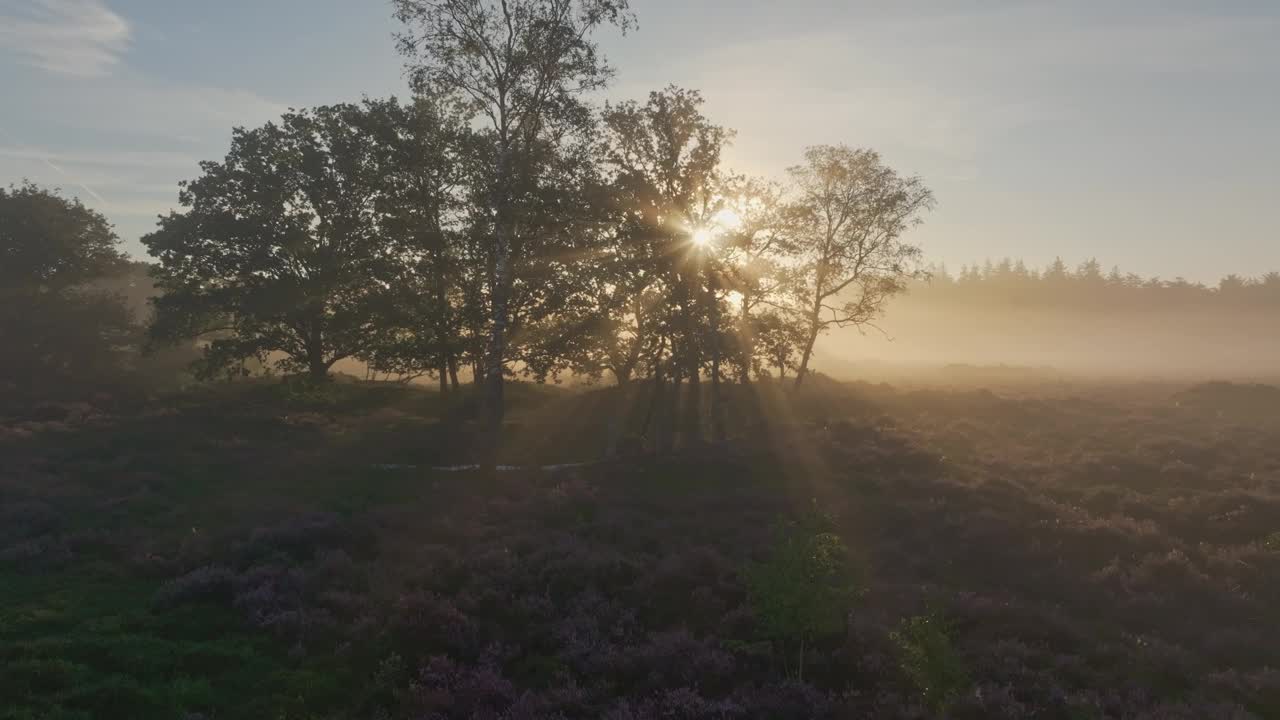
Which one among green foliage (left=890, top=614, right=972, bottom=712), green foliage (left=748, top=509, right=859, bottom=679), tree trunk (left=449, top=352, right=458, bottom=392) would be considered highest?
tree trunk (left=449, top=352, right=458, bottom=392)

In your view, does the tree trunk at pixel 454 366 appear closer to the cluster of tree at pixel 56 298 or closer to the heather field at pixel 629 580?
the heather field at pixel 629 580

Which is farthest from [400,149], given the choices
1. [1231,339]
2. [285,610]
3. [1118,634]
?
[1231,339]

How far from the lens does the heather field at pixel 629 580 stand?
10.2 m

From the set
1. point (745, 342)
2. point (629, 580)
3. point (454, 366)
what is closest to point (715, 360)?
point (745, 342)

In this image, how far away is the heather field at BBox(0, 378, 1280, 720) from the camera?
402 inches

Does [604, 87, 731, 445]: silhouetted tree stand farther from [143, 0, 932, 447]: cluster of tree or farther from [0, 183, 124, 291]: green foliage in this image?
[0, 183, 124, 291]: green foliage

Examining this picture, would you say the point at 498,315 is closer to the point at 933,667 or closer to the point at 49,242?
the point at 933,667

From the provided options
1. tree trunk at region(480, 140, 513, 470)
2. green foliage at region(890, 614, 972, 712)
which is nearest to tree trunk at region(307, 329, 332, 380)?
tree trunk at region(480, 140, 513, 470)

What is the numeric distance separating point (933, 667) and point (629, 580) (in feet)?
21.3

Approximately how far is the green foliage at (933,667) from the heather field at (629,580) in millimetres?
57

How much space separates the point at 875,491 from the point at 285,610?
57.2ft

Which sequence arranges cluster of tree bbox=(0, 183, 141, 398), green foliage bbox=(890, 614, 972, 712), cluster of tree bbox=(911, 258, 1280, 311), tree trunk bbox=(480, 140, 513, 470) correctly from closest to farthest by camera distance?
1. green foliage bbox=(890, 614, 972, 712)
2. tree trunk bbox=(480, 140, 513, 470)
3. cluster of tree bbox=(0, 183, 141, 398)
4. cluster of tree bbox=(911, 258, 1280, 311)

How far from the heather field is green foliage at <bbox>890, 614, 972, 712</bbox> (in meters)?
0.06

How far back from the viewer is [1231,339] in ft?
470
